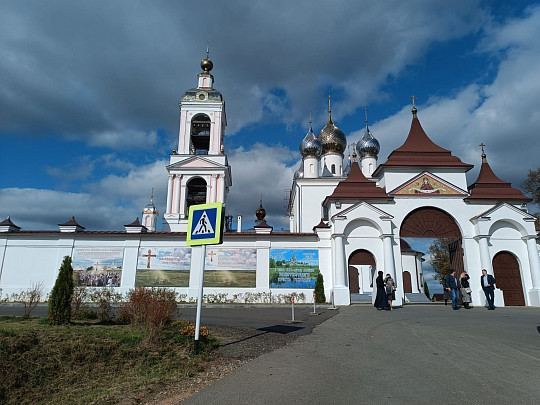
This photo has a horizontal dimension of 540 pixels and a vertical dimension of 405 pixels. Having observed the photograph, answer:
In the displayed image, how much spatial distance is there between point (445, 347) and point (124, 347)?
6022mm

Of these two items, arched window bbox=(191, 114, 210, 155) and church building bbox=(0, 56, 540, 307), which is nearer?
church building bbox=(0, 56, 540, 307)

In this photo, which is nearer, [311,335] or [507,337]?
[507,337]

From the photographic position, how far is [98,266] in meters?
22.7

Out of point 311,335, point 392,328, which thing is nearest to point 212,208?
point 311,335

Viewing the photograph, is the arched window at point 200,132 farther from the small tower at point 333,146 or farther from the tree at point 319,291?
the tree at point 319,291

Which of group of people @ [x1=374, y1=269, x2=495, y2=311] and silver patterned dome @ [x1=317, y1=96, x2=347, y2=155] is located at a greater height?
silver patterned dome @ [x1=317, y1=96, x2=347, y2=155]

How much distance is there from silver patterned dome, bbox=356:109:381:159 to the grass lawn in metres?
40.6

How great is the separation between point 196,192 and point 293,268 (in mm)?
16474

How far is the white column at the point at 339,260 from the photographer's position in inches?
820

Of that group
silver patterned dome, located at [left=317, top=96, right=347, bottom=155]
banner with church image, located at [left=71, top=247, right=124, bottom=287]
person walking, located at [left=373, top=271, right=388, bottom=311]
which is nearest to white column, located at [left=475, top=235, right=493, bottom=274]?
person walking, located at [left=373, top=271, right=388, bottom=311]

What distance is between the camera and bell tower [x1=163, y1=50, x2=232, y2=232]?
32594 millimetres

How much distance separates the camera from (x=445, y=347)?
279 inches

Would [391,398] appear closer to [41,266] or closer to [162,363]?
[162,363]

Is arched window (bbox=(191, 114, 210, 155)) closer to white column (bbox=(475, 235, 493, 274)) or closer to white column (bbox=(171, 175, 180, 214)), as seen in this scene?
white column (bbox=(171, 175, 180, 214))
